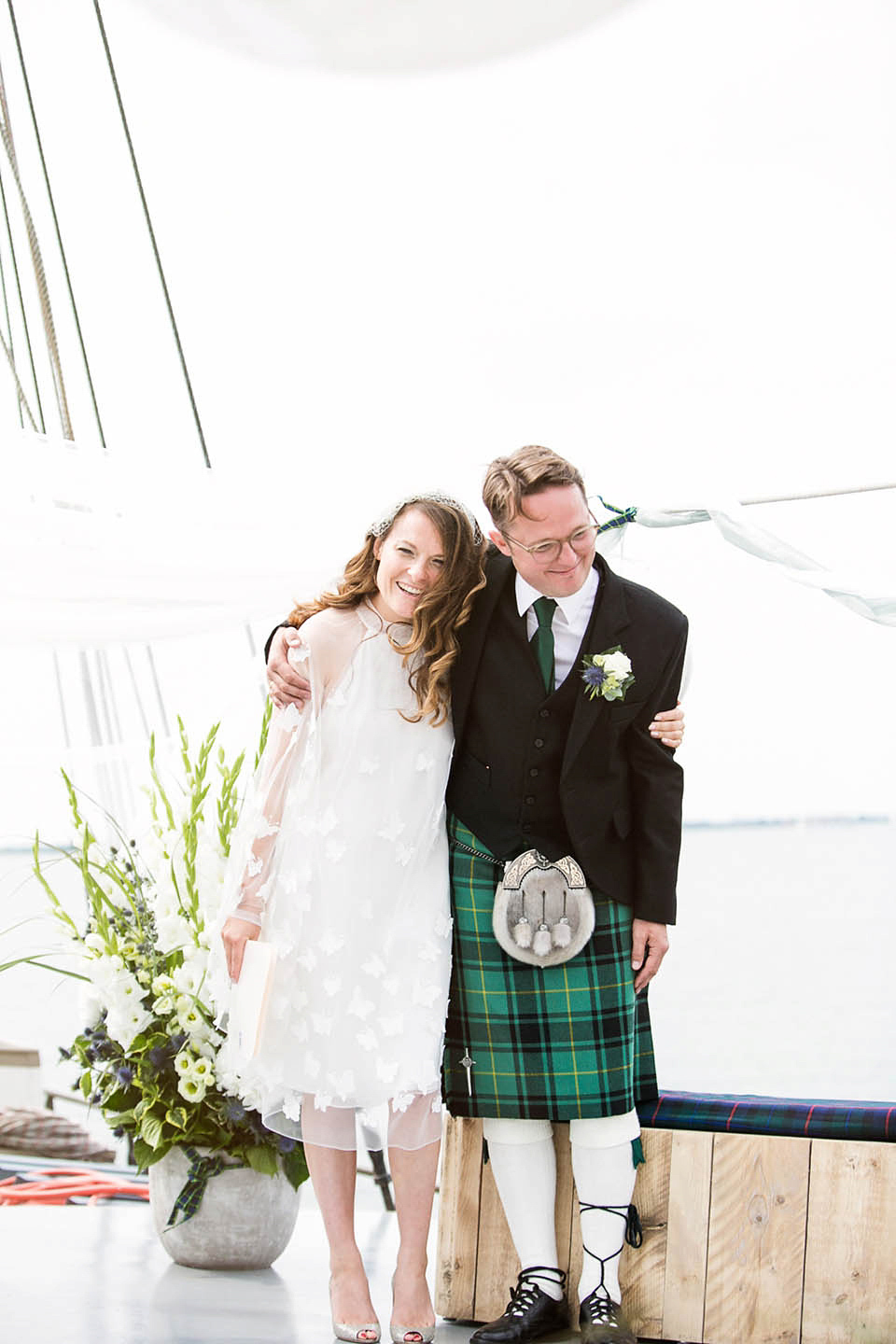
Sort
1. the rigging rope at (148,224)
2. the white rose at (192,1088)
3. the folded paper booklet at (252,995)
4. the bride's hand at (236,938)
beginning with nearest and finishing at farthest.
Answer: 1. the folded paper booklet at (252,995)
2. the bride's hand at (236,938)
3. the white rose at (192,1088)
4. the rigging rope at (148,224)

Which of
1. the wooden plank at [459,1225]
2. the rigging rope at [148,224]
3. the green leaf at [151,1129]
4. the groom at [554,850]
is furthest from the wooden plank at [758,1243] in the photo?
the rigging rope at [148,224]

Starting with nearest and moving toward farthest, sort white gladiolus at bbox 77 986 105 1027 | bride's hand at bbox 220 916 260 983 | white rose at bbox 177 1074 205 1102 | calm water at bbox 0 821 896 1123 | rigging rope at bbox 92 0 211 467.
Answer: bride's hand at bbox 220 916 260 983 → white rose at bbox 177 1074 205 1102 → white gladiolus at bbox 77 986 105 1027 → rigging rope at bbox 92 0 211 467 → calm water at bbox 0 821 896 1123

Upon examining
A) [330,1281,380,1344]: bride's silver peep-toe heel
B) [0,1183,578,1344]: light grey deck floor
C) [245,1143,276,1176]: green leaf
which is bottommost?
[0,1183,578,1344]: light grey deck floor

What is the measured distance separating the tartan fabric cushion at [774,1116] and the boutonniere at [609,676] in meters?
0.71

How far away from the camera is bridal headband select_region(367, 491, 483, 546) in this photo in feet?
6.85

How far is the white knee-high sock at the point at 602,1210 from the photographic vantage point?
2.01 m

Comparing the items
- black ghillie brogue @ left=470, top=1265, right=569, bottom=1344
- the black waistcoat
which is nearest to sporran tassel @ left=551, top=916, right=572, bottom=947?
the black waistcoat

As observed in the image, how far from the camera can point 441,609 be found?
2.06 meters

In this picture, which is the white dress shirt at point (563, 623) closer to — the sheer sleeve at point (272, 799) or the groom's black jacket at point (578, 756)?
the groom's black jacket at point (578, 756)

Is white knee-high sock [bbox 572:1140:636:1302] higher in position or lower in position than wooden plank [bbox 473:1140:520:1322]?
higher

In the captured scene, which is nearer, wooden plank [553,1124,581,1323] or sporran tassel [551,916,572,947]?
→ sporran tassel [551,916,572,947]

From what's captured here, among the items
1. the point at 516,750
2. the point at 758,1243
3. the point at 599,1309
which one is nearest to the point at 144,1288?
the point at 599,1309

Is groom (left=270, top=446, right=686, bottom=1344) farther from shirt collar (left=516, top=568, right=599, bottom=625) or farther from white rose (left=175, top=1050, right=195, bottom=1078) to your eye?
white rose (left=175, top=1050, right=195, bottom=1078)

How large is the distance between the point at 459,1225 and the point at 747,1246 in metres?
0.48
